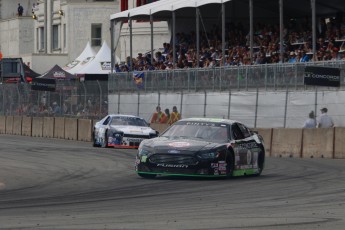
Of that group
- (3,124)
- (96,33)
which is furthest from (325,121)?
(96,33)

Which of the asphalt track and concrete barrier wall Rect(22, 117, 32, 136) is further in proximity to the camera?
concrete barrier wall Rect(22, 117, 32, 136)

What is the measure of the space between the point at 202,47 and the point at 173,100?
5.44m

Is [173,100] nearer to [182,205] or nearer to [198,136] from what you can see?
[198,136]

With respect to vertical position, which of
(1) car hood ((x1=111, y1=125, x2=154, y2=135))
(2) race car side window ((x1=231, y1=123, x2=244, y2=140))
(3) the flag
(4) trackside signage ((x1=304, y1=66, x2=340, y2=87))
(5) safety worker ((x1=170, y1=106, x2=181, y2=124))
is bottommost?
(1) car hood ((x1=111, y1=125, x2=154, y2=135))

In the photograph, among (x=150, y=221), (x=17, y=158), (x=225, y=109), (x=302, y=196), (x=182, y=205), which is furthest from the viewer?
(x=225, y=109)

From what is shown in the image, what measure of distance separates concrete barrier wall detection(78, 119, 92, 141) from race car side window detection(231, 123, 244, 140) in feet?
64.5

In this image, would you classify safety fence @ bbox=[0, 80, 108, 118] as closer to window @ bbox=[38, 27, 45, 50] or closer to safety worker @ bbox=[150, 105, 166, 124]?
safety worker @ bbox=[150, 105, 166, 124]

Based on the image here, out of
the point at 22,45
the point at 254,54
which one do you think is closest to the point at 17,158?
the point at 254,54

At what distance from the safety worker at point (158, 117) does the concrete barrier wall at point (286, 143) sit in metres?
8.41

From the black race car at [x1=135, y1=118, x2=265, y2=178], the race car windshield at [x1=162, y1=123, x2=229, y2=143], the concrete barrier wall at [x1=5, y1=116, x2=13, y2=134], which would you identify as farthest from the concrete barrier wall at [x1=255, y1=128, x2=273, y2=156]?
the concrete barrier wall at [x1=5, y1=116, x2=13, y2=134]

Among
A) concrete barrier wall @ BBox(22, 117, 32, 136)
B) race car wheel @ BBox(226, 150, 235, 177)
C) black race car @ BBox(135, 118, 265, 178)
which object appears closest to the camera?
black race car @ BBox(135, 118, 265, 178)

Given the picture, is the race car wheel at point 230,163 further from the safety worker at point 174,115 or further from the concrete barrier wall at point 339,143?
the safety worker at point 174,115

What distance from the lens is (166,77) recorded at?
1668 inches

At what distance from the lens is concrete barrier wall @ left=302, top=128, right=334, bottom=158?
97.7ft
